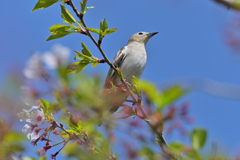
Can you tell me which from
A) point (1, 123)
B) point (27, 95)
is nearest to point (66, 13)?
point (1, 123)

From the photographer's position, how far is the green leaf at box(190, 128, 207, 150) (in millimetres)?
1896

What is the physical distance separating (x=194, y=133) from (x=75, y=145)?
967mm

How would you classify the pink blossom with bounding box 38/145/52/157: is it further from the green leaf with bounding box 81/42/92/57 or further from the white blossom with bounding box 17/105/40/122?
the green leaf with bounding box 81/42/92/57

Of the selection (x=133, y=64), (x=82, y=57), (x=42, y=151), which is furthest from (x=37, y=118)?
(x=133, y=64)

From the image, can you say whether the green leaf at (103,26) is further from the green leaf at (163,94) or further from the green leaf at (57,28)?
the green leaf at (163,94)

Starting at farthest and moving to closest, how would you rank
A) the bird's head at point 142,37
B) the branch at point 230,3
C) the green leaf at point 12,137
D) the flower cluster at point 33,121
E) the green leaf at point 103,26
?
1. the bird's head at point 142,37
2. the green leaf at point 103,26
3. the flower cluster at point 33,121
4. the green leaf at point 12,137
5. the branch at point 230,3

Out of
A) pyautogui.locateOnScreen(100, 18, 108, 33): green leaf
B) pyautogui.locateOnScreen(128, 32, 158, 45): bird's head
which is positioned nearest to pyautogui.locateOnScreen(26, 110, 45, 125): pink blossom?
pyautogui.locateOnScreen(100, 18, 108, 33): green leaf

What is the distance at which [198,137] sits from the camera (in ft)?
6.37

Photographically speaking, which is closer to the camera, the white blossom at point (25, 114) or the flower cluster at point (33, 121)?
the white blossom at point (25, 114)

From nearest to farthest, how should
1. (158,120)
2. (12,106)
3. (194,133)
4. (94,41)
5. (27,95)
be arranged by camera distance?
(12,106)
(27,95)
(158,120)
(194,133)
(94,41)

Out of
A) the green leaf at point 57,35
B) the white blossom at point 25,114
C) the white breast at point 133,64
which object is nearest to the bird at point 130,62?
the white breast at point 133,64

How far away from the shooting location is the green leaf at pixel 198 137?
190cm

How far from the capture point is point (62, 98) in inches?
57.3

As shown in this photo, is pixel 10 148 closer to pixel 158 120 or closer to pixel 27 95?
pixel 27 95
